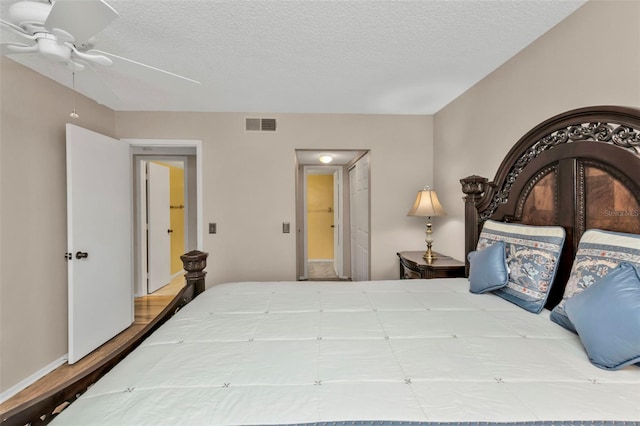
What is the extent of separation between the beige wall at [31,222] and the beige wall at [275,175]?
2.95 feet

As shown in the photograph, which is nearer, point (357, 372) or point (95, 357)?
point (357, 372)

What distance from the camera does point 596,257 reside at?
127cm

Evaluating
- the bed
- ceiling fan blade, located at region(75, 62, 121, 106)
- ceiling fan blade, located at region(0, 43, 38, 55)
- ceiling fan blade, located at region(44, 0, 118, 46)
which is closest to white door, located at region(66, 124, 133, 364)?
ceiling fan blade, located at region(75, 62, 121, 106)

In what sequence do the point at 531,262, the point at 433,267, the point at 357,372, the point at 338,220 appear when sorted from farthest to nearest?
the point at 338,220 < the point at 433,267 < the point at 531,262 < the point at 357,372

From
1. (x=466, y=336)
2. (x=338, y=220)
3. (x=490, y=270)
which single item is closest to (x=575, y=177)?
(x=490, y=270)

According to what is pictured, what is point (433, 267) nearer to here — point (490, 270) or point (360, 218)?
point (490, 270)

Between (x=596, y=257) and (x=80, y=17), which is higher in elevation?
(x=80, y=17)

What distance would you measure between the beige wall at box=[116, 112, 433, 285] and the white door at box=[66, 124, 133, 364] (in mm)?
587

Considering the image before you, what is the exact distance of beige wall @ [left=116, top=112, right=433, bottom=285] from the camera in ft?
10.8

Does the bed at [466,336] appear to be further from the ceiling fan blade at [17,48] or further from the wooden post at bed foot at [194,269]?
the ceiling fan blade at [17,48]

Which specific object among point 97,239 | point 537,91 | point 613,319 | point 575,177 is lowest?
point 613,319

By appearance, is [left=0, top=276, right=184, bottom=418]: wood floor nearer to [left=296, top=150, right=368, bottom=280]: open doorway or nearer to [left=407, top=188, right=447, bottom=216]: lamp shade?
→ [left=296, top=150, right=368, bottom=280]: open doorway

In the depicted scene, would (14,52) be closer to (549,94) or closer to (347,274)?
(549,94)

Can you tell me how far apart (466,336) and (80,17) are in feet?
7.16
